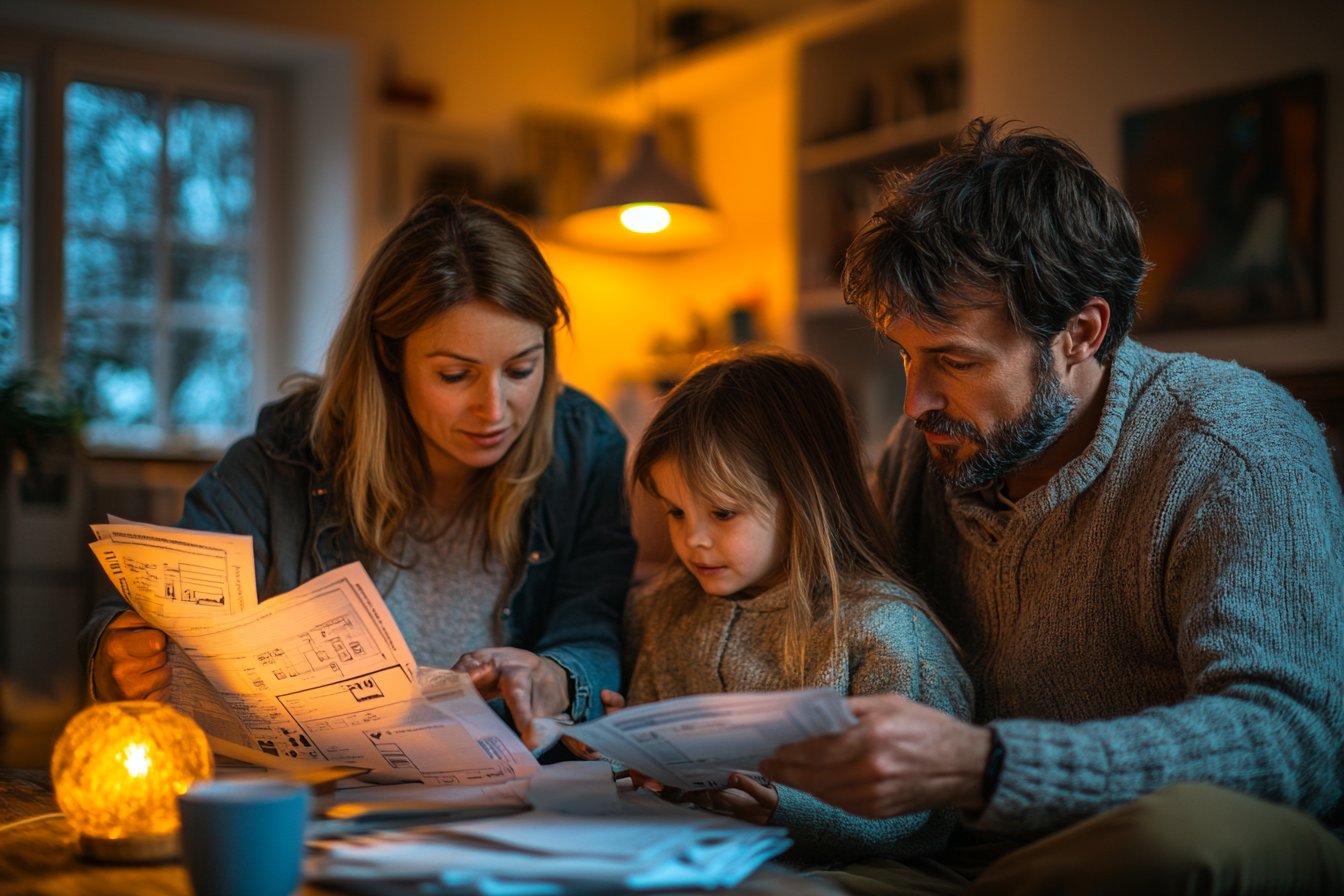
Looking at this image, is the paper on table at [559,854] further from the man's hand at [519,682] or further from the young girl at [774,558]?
the young girl at [774,558]

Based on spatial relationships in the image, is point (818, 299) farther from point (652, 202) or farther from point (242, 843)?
point (242, 843)

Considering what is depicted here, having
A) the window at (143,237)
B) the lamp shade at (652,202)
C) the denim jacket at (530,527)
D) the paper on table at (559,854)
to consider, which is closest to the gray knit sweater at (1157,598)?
the paper on table at (559,854)

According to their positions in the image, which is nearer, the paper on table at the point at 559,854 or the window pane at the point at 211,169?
the paper on table at the point at 559,854

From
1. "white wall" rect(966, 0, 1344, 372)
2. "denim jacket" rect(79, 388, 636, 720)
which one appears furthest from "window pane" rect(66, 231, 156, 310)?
"denim jacket" rect(79, 388, 636, 720)

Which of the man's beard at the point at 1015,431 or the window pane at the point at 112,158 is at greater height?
the window pane at the point at 112,158

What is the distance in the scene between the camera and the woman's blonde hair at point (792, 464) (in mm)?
1403

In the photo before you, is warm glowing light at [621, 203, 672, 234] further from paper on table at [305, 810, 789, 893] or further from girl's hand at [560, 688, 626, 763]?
paper on table at [305, 810, 789, 893]

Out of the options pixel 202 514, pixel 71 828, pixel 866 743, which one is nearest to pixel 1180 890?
pixel 866 743

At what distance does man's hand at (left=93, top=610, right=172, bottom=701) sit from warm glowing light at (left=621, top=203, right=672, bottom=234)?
2.43 m

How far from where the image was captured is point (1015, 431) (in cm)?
132

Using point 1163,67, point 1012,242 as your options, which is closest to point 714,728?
point 1012,242

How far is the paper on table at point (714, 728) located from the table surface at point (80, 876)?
3.9 inches

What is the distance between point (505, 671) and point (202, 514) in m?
0.52

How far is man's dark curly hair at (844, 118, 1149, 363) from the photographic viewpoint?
128 centimetres
